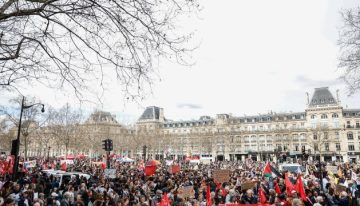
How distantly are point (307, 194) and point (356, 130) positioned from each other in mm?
76939

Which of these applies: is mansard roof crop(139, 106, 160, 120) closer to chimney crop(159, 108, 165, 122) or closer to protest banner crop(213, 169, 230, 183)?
chimney crop(159, 108, 165, 122)

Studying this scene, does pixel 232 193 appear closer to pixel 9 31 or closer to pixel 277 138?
pixel 9 31

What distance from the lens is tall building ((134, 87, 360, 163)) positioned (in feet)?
255

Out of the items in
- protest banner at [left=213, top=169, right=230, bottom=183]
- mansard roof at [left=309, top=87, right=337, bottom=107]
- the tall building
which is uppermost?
mansard roof at [left=309, top=87, right=337, bottom=107]

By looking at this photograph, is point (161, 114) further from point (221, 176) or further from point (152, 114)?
point (221, 176)

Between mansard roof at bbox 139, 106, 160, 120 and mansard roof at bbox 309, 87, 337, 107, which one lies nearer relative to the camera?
mansard roof at bbox 309, 87, 337, 107

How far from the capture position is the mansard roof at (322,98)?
270 ft

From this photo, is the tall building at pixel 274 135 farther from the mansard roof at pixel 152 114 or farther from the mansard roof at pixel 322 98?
the mansard roof at pixel 152 114

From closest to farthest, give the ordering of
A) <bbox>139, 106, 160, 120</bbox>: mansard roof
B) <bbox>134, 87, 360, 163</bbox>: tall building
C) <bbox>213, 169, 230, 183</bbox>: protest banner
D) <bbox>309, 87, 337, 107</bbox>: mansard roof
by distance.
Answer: <bbox>213, 169, 230, 183</bbox>: protest banner < <bbox>134, 87, 360, 163</bbox>: tall building < <bbox>309, 87, 337, 107</bbox>: mansard roof < <bbox>139, 106, 160, 120</bbox>: mansard roof

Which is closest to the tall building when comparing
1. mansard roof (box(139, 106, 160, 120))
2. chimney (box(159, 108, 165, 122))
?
mansard roof (box(139, 106, 160, 120))

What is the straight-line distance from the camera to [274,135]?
85.2 meters

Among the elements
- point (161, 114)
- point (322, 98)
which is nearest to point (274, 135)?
point (322, 98)

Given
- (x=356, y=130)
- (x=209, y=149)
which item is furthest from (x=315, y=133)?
(x=209, y=149)

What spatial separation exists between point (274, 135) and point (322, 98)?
17335 mm
